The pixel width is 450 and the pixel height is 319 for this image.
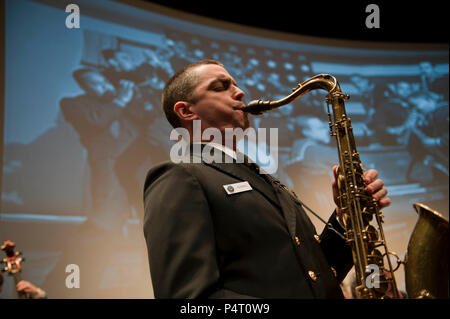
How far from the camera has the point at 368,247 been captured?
154 centimetres

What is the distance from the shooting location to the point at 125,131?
3504 millimetres

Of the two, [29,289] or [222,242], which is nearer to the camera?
[222,242]

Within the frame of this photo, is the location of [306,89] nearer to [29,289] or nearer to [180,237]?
[180,237]

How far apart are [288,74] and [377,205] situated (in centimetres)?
313

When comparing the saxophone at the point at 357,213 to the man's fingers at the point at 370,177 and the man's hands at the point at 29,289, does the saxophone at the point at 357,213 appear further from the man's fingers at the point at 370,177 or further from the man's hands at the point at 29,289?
the man's hands at the point at 29,289

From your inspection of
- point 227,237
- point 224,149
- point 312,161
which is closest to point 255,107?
point 224,149

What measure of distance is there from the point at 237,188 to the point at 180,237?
1.07 ft

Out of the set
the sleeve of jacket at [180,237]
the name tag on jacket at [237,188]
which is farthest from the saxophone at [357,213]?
the sleeve of jacket at [180,237]

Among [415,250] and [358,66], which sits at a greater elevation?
[358,66]

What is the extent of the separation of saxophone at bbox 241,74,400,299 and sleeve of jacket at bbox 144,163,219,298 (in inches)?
24.7

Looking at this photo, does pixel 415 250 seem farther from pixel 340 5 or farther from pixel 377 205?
pixel 340 5

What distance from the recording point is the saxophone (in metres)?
1.45

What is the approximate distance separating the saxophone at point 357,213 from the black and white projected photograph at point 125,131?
3 cm
